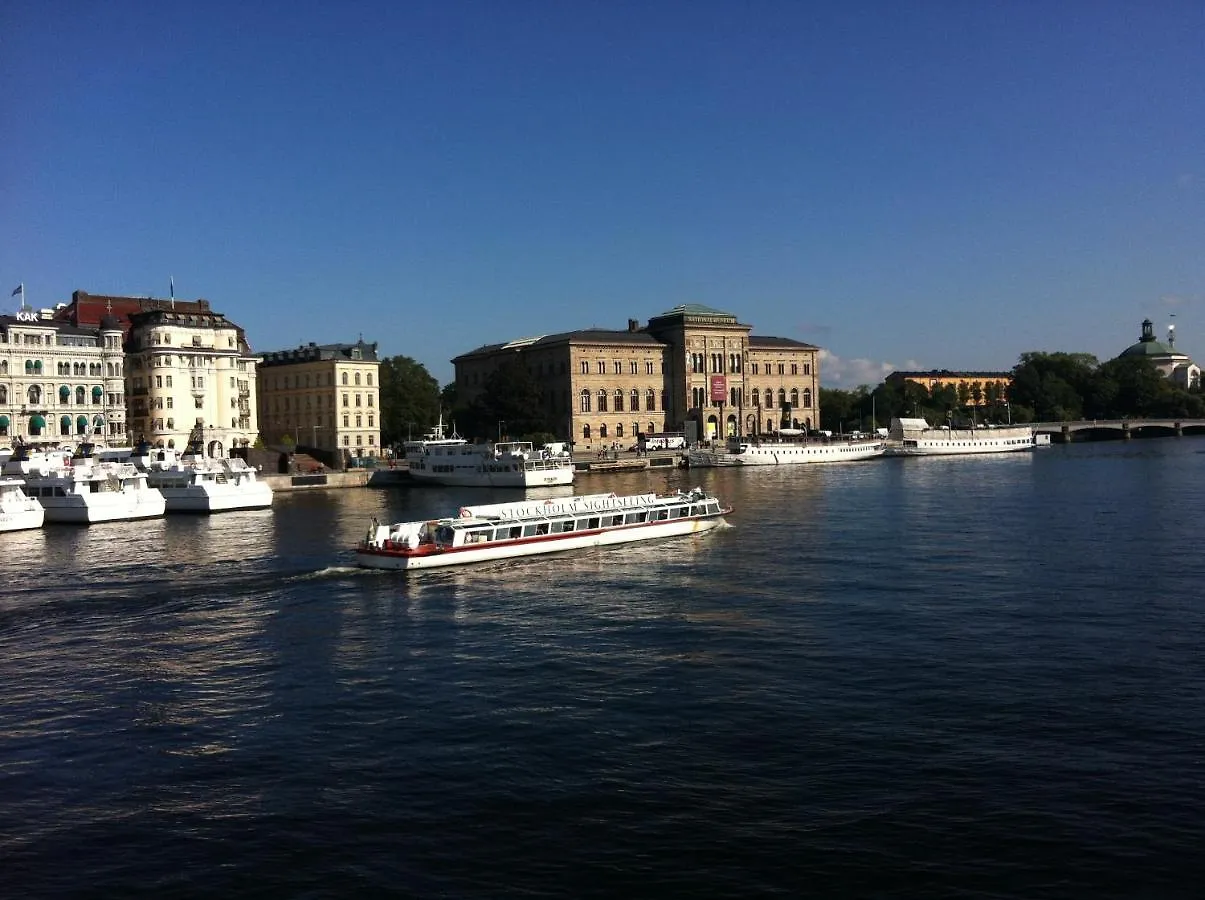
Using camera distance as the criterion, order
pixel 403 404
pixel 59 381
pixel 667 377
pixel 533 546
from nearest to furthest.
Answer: pixel 533 546 → pixel 59 381 → pixel 403 404 → pixel 667 377

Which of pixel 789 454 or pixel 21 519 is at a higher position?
pixel 789 454

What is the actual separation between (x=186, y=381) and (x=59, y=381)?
11325mm

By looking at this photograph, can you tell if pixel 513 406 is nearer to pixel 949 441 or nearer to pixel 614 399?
pixel 614 399

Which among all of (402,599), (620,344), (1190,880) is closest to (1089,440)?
(620,344)

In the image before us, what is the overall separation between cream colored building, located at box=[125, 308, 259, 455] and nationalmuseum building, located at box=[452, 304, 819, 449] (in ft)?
136

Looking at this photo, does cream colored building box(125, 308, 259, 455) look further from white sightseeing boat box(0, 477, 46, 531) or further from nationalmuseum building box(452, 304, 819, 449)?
nationalmuseum building box(452, 304, 819, 449)

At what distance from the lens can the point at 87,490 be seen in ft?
218

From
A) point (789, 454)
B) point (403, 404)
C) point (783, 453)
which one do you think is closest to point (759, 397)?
point (789, 454)

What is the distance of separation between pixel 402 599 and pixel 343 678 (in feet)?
34.4

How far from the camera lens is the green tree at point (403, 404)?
132875 mm

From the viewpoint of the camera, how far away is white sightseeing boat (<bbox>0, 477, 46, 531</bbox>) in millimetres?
60781

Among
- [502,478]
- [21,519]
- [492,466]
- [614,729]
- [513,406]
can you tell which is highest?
[513,406]

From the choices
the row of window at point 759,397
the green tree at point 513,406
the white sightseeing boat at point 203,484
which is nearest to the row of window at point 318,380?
the green tree at point 513,406

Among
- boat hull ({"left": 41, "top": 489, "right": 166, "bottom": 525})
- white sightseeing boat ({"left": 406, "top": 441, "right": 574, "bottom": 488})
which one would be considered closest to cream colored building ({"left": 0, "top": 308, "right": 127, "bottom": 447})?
white sightseeing boat ({"left": 406, "top": 441, "right": 574, "bottom": 488})
